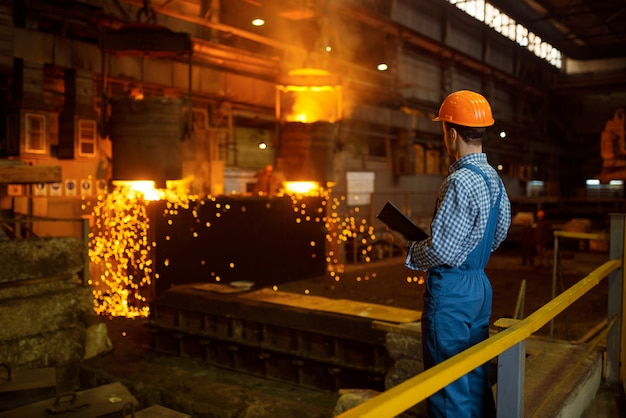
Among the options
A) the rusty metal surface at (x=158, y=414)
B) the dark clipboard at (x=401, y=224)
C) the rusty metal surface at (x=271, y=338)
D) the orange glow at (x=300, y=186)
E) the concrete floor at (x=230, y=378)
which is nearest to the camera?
the dark clipboard at (x=401, y=224)

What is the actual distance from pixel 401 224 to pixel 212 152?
10.7 meters

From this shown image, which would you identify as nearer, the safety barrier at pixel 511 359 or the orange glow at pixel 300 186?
the safety barrier at pixel 511 359

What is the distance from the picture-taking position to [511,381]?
2.38 meters

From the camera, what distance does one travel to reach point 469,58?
2306cm

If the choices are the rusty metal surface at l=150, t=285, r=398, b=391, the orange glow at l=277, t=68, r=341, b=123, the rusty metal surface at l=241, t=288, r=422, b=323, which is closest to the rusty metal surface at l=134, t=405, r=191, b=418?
the rusty metal surface at l=150, t=285, r=398, b=391

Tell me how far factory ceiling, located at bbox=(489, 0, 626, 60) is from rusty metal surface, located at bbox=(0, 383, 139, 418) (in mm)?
22415

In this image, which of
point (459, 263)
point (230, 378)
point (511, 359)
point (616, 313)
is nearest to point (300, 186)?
point (230, 378)

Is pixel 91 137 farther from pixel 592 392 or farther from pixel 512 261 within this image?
pixel 512 261

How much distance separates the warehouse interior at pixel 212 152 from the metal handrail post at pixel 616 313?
219 centimetres

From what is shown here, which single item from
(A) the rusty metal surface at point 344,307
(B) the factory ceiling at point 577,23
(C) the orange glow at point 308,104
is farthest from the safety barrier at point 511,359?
(B) the factory ceiling at point 577,23

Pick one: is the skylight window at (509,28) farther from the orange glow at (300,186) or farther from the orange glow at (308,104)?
the orange glow at (300,186)

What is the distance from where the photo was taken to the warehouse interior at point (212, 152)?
695cm

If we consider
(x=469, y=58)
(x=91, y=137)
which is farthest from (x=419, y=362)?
(x=469, y=58)

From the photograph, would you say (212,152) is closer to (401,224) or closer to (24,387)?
(24,387)
